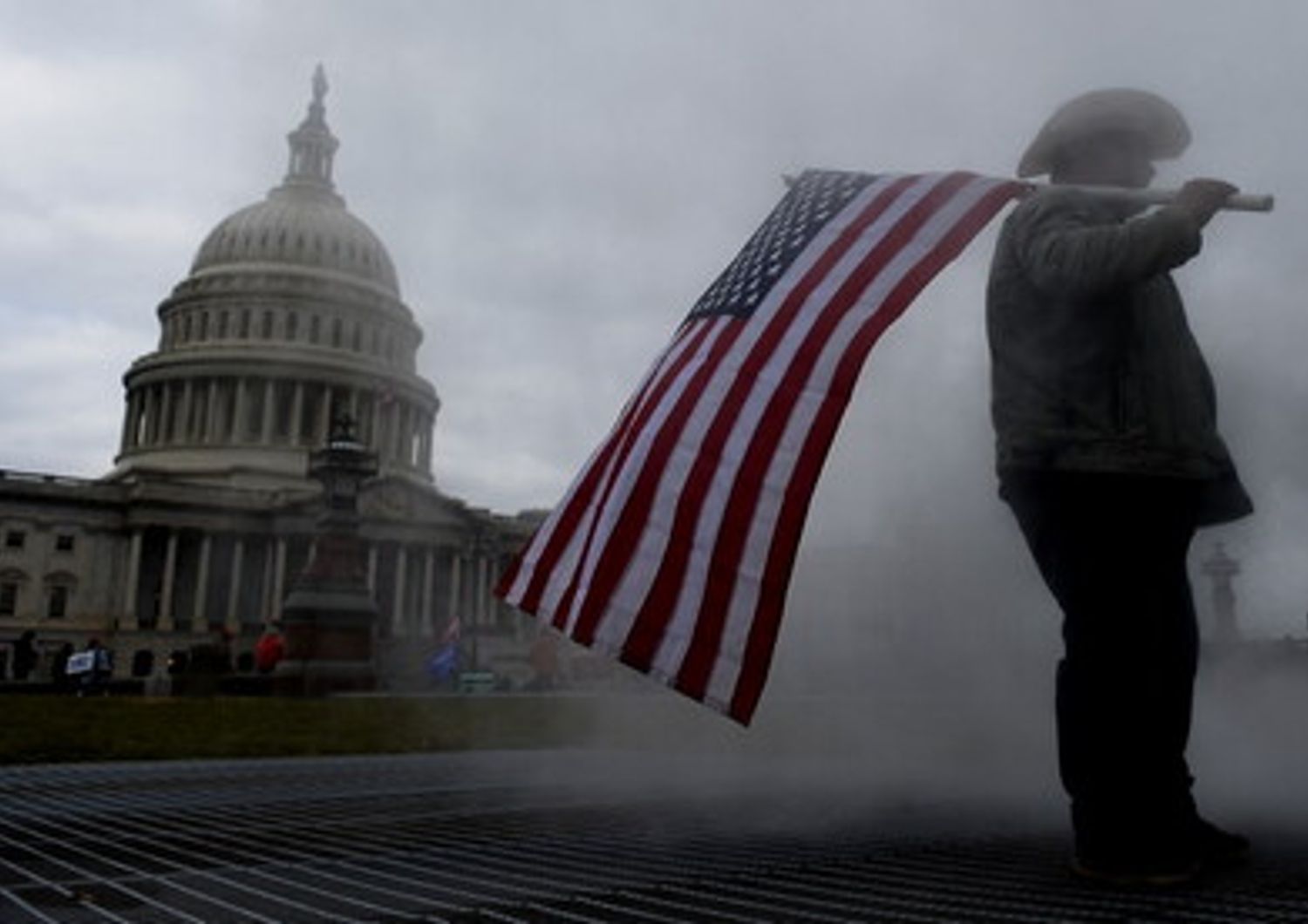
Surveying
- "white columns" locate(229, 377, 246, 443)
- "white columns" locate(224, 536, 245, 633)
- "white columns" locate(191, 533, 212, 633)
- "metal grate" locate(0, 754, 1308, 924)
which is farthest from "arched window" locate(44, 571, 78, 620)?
"metal grate" locate(0, 754, 1308, 924)

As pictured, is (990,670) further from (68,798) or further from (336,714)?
(336,714)

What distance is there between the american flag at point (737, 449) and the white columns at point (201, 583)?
72018 millimetres

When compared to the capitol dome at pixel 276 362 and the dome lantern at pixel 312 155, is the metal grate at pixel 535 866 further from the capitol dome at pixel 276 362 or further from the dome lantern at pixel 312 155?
the dome lantern at pixel 312 155

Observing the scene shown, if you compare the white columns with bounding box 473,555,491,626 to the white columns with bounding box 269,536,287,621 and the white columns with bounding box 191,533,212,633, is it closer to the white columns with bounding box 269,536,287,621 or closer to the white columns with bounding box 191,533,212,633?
the white columns with bounding box 269,536,287,621

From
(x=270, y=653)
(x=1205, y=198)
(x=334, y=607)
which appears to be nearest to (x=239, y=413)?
(x=270, y=653)

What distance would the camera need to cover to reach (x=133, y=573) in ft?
230

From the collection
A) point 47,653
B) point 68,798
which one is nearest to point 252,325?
point 47,653

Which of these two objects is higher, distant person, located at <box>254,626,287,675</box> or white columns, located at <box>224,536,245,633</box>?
white columns, located at <box>224,536,245,633</box>

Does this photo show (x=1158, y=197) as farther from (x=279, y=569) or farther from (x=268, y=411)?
(x=268, y=411)

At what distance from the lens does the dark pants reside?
3164 mm

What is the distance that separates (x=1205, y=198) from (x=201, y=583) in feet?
249

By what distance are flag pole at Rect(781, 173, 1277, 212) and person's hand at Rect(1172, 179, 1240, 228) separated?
0.04m

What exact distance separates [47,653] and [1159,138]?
2877 inches

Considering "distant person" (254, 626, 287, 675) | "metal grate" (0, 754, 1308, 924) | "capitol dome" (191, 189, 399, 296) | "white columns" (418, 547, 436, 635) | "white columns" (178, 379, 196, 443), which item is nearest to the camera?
"metal grate" (0, 754, 1308, 924)
